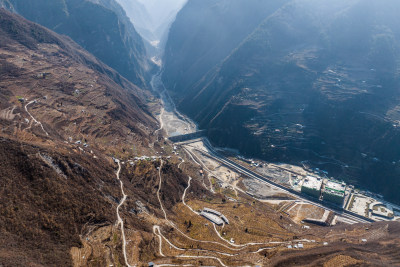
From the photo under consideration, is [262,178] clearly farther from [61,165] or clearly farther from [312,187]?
[61,165]

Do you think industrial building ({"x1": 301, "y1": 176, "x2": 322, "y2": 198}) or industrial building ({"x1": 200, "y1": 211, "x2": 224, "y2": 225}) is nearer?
industrial building ({"x1": 200, "y1": 211, "x2": 224, "y2": 225})

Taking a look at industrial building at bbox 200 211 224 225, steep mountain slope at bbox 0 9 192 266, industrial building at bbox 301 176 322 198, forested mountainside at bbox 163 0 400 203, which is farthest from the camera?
forested mountainside at bbox 163 0 400 203

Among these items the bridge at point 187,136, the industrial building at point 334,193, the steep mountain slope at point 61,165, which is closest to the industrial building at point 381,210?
the industrial building at point 334,193

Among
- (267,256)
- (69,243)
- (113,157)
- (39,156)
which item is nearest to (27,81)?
Answer: (113,157)

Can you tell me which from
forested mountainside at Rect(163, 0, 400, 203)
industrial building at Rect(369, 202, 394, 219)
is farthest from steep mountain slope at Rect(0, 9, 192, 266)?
industrial building at Rect(369, 202, 394, 219)

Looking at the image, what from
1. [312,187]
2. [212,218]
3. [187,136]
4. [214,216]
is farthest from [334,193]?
[187,136]

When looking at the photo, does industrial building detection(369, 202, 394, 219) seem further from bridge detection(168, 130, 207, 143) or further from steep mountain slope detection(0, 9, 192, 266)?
bridge detection(168, 130, 207, 143)
